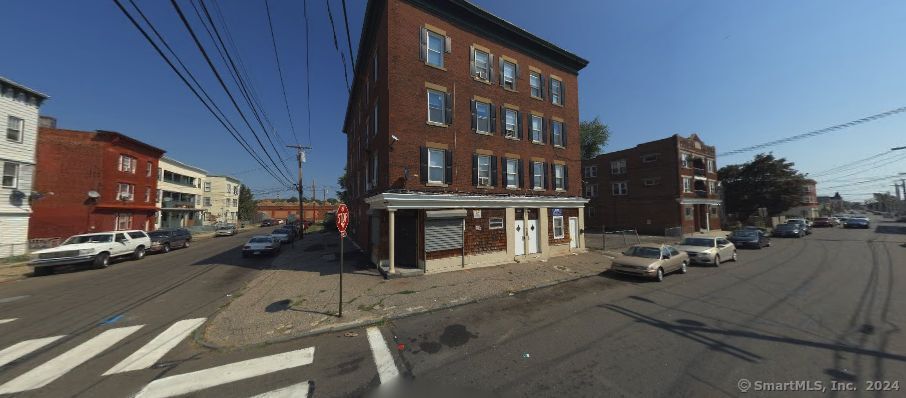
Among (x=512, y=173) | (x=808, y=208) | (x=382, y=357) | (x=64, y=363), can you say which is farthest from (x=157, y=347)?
(x=808, y=208)

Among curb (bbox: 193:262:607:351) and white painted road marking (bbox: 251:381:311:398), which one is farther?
curb (bbox: 193:262:607:351)

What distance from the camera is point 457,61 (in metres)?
15.4

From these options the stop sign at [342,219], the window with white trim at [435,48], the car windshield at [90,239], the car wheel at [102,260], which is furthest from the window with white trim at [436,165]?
the car windshield at [90,239]

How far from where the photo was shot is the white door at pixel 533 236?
55.5 ft

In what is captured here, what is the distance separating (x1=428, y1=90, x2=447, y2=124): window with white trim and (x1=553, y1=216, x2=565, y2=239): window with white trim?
9.18 meters

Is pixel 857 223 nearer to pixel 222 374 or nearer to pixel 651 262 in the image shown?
pixel 651 262

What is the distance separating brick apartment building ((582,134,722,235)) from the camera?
33031 mm

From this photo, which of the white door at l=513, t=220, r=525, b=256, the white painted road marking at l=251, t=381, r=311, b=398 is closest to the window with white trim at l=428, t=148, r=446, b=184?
the white door at l=513, t=220, r=525, b=256

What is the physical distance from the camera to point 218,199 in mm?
55031

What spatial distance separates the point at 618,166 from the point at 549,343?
37334 millimetres

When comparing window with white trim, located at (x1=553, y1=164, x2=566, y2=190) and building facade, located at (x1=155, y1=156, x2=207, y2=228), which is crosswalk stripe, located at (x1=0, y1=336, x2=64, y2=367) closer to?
window with white trim, located at (x1=553, y1=164, x2=566, y2=190)

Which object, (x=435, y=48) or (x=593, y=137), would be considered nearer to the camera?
(x=435, y=48)

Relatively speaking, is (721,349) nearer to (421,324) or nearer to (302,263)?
(421,324)

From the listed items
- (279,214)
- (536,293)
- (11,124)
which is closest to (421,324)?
(536,293)
